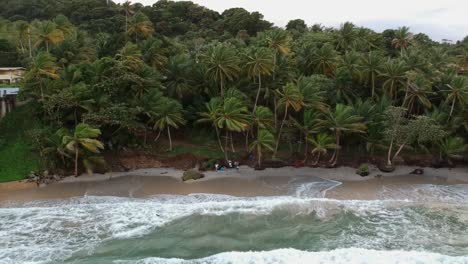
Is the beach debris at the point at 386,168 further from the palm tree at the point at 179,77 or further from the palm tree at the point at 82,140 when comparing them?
the palm tree at the point at 82,140

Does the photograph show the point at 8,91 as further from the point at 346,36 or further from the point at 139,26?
the point at 346,36

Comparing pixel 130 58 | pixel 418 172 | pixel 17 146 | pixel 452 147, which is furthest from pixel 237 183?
pixel 17 146

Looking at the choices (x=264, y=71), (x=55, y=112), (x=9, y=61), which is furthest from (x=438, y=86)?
(x=9, y=61)

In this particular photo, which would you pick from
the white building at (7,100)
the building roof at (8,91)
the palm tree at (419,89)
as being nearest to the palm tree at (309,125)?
the palm tree at (419,89)

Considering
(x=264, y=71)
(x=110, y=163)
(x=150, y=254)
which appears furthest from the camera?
(x=264, y=71)

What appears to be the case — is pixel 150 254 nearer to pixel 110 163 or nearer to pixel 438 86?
pixel 110 163

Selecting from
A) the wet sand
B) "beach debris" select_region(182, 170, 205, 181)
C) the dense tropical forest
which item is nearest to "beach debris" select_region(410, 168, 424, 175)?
the dense tropical forest

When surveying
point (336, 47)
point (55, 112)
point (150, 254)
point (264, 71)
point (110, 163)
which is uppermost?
point (336, 47)
